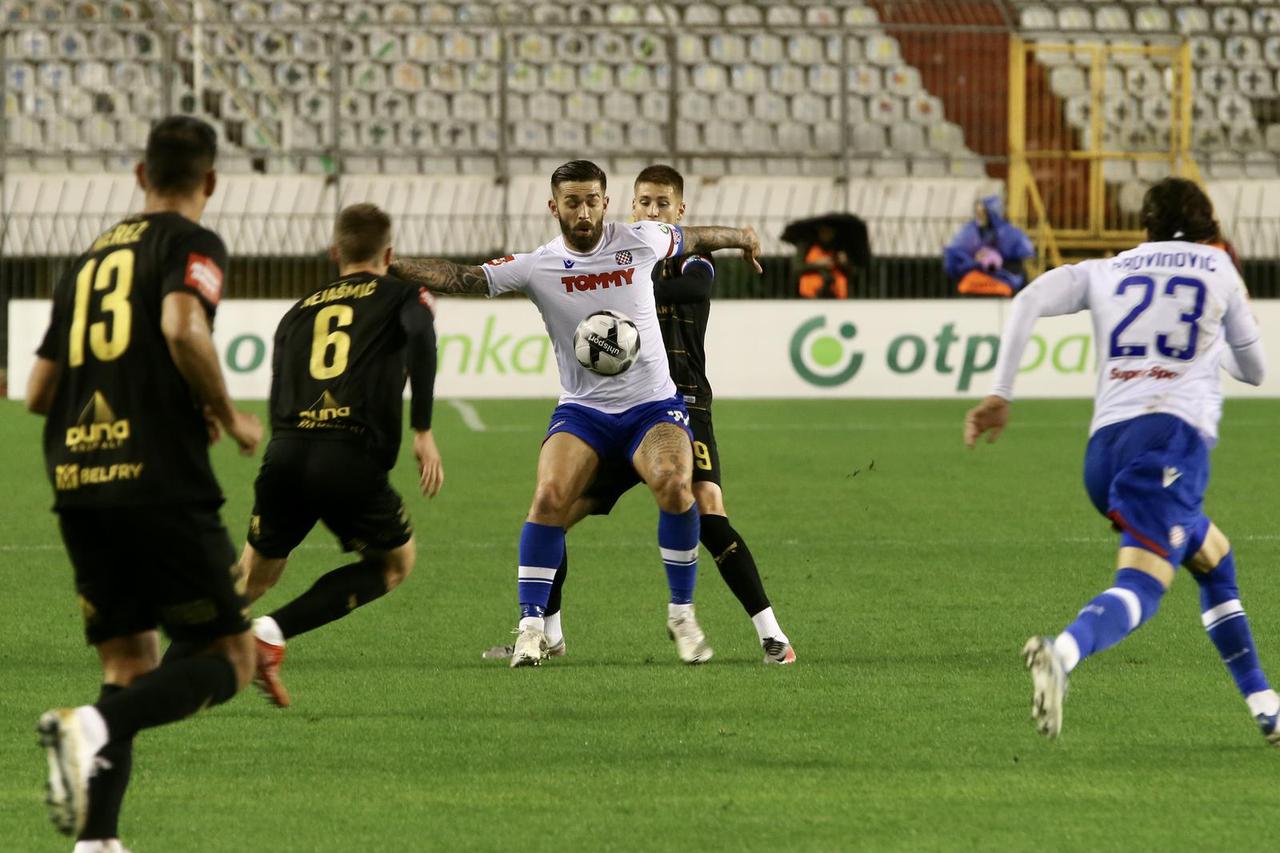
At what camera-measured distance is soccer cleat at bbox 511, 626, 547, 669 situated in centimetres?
695

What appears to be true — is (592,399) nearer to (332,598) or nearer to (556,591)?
(556,591)

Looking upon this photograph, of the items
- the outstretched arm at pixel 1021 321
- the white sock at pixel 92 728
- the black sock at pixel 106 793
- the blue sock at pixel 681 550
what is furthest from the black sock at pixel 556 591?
the white sock at pixel 92 728

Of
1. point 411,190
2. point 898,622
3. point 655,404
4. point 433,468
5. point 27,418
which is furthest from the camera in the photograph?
point 411,190

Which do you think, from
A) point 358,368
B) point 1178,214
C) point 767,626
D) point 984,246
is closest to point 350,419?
point 358,368

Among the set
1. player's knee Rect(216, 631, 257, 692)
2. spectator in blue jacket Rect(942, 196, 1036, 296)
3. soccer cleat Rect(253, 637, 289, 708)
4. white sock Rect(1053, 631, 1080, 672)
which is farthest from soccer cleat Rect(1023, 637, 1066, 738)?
spectator in blue jacket Rect(942, 196, 1036, 296)

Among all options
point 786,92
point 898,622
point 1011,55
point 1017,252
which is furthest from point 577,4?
point 898,622

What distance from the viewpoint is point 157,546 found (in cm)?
416

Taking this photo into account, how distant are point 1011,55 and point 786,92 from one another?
2.83 metres

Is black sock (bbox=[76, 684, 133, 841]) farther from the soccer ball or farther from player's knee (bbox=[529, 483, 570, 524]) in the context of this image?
the soccer ball

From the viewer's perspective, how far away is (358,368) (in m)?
6.16

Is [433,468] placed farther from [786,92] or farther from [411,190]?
[786,92]

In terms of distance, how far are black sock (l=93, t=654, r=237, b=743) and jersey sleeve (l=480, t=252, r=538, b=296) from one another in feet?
9.70

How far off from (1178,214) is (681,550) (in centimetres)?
236

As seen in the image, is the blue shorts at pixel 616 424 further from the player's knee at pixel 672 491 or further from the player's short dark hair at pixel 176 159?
the player's short dark hair at pixel 176 159
